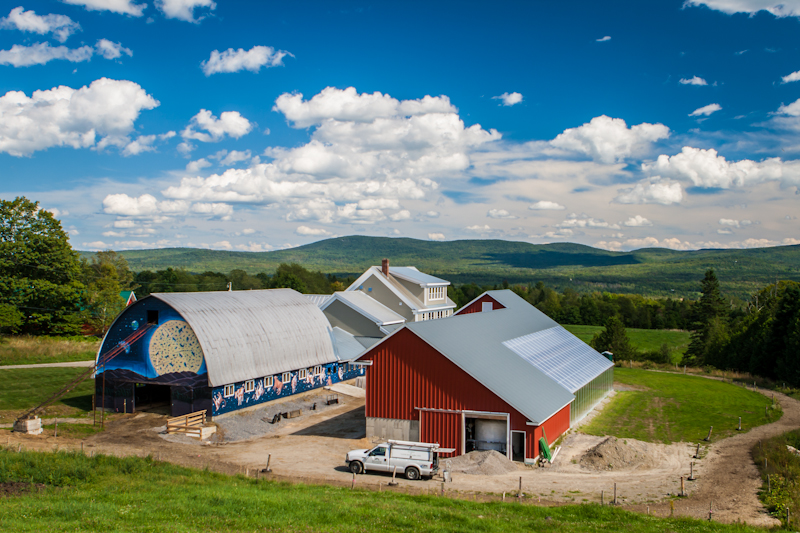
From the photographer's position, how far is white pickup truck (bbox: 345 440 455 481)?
2597cm

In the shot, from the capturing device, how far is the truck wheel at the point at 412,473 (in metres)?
26.0

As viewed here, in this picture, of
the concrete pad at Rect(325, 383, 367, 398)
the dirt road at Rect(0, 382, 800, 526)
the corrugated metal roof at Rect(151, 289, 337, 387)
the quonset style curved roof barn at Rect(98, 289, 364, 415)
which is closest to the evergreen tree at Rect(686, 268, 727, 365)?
the dirt road at Rect(0, 382, 800, 526)

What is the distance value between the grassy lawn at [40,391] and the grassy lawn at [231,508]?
17981 mm

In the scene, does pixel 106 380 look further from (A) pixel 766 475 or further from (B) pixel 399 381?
Answer: (A) pixel 766 475

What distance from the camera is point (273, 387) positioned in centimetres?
4319

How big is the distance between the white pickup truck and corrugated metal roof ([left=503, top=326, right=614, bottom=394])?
1334 cm

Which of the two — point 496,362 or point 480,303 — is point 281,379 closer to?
point 496,362

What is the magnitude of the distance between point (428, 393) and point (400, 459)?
226 inches

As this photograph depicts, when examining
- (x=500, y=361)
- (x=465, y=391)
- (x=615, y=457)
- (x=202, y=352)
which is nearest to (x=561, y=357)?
(x=500, y=361)

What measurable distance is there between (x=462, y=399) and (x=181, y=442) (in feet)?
55.7

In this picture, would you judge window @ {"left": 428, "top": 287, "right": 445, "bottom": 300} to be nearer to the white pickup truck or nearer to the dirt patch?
the white pickup truck

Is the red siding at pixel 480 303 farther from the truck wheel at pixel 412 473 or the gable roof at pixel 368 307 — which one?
the truck wheel at pixel 412 473

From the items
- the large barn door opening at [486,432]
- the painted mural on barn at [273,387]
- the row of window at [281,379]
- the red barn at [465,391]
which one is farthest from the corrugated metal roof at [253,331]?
the large barn door opening at [486,432]

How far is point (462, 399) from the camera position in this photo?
100.0 ft
